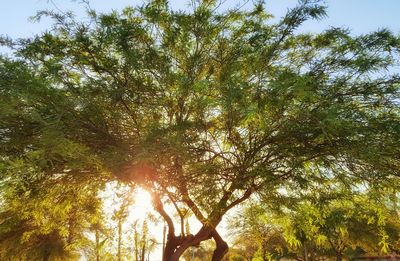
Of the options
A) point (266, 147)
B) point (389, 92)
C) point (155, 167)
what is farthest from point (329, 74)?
point (155, 167)

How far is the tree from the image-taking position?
357 inches

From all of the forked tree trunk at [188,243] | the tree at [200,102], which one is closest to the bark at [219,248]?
the forked tree trunk at [188,243]

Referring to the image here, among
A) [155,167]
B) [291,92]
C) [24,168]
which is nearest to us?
[24,168]

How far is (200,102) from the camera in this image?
909 centimetres

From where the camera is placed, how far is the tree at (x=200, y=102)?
9.07m

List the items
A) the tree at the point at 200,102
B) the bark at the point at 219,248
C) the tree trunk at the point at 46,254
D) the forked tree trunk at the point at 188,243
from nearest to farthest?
the tree at the point at 200,102 < the forked tree trunk at the point at 188,243 < the bark at the point at 219,248 < the tree trunk at the point at 46,254

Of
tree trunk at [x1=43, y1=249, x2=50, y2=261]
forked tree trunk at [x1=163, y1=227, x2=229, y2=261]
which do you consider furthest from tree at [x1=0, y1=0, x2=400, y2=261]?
tree trunk at [x1=43, y1=249, x2=50, y2=261]

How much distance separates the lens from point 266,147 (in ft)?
35.5

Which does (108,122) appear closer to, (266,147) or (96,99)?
(96,99)

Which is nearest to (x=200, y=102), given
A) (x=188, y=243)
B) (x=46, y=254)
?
(x=188, y=243)

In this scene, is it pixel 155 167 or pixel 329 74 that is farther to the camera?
pixel 329 74

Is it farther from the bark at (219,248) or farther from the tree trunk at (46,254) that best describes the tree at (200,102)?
the tree trunk at (46,254)

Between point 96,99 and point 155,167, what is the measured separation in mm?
2215

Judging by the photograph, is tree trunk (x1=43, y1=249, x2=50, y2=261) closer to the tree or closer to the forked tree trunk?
the forked tree trunk
